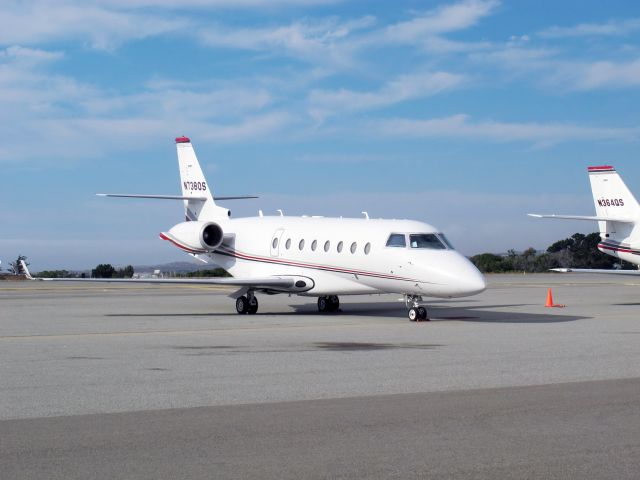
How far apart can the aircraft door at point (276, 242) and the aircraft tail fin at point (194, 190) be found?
379 cm

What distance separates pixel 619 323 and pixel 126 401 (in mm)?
14412

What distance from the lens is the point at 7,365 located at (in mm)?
12734

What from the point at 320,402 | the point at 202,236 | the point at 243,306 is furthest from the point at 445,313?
the point at 320,402

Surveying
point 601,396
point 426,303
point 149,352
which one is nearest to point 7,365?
point 149,352

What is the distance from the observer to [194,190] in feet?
102

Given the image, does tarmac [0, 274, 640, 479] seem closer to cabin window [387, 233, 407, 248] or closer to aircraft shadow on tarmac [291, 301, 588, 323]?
aircraft shadow on tarmac [291, 301, 588, 323]

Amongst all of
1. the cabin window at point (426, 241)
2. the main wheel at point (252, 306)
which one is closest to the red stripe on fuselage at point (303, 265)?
the cabin window at point (426, 241)

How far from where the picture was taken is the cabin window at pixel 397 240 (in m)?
22.7

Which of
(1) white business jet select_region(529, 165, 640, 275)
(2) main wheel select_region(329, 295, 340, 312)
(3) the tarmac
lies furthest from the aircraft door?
(1) white business jet select_region(529, 165, 640, 275)

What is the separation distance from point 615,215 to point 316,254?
15.8m

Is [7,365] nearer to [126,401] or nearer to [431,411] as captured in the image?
[126,401]

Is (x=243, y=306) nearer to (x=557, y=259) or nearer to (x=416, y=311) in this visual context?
(x=416, y=311)

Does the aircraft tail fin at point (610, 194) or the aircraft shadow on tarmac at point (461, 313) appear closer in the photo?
the aircraft shadow on tarmac at point (461, 313)

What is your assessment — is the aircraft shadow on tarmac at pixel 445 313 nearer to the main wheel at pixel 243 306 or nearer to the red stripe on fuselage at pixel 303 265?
the main wheel at pixel 243 306
